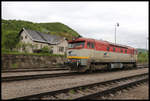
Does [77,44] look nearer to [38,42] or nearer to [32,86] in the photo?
[32,86]

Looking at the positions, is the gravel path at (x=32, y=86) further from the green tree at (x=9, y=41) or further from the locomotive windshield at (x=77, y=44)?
the green tree at (x=9, y=41)

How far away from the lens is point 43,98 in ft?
17.1

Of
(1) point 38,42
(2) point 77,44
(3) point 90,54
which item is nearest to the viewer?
(3) point 90,54

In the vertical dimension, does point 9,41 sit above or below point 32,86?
above

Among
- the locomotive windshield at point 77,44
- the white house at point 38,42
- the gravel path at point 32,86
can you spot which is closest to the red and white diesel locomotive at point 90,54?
the locomotive windshield at point 77,44

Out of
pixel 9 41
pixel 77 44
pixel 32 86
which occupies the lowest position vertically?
pixel 32 86

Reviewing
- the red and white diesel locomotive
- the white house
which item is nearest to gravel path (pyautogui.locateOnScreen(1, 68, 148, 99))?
the red and white diesel locomotive

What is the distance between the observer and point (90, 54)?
12.7 meters

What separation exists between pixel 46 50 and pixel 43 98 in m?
21.9

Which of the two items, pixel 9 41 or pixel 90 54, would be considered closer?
pixel 90 54

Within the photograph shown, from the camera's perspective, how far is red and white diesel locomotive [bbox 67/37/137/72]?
41.1 feet

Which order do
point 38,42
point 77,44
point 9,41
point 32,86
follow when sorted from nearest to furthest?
point 32,86, point 77,44, point 9,41, point 38,42

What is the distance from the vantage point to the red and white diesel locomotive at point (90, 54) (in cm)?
1252

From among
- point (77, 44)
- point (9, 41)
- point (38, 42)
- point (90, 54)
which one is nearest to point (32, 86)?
point (90, 54)
